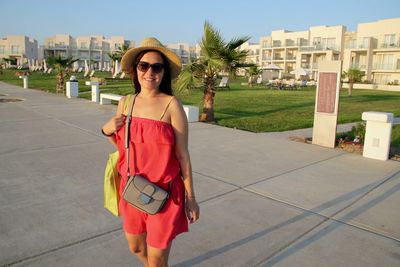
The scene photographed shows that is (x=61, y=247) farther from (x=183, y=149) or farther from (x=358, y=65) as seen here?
(x=358, y=65)

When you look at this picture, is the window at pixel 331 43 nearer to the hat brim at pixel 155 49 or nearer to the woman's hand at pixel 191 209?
the hat brim at pixel 155 49

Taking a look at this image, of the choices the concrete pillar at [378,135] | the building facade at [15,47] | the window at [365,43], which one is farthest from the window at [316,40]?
the building facade at [15,47]

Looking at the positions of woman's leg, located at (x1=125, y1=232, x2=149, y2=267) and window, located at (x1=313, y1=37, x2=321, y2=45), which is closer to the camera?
woman's leg, located at (x1=125, y1=232, x2=149, y2=267)

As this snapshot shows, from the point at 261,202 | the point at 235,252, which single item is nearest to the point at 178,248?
the point at 235,252

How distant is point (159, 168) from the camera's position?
1.90 meters

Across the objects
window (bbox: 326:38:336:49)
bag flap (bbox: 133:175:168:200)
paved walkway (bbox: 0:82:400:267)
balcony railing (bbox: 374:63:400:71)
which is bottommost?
paved walkway (bbox: 0:82:400:267)

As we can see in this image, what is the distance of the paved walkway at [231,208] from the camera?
276 cm

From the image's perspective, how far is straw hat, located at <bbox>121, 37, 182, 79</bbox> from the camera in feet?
6.67

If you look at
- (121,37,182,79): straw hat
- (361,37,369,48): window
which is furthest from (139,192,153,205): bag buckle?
(361,37,369,48): window

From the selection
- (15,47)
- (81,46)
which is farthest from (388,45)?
(15,47)

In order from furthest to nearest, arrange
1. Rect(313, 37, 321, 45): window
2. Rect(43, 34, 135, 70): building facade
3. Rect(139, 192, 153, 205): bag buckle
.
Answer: Rect(43, 34, 135, 70): building facade < Rect(313, 37, 321, 45): window < Rect(139, 192, 153, 205): bag buckle

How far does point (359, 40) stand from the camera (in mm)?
46156

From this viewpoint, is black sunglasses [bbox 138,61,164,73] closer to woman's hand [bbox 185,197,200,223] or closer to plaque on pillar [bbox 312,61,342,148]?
woman's hand [bbox 185,197,200,223]

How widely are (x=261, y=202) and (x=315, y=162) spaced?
2310 millimetres
